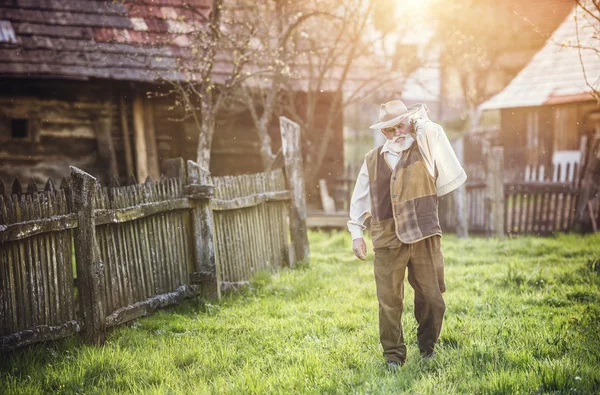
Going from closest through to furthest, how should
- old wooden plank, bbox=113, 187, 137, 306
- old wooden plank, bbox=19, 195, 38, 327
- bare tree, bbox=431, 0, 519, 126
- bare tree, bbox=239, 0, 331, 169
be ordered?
old wooden plank, bbox=19, 195, 38, 327, old wooden plank, bbox=113, 187, 137, 306, bare tree, bbox=239, 0, 331, 169, bare tree, bbox=431, 0, 519, 126

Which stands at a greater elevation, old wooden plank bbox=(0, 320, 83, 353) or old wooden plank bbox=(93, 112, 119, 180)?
old wooden plank bbox=(93, 112, 119, 180)

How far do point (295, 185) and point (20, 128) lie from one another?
19.6ft

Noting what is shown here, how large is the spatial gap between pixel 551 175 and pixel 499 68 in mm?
14508

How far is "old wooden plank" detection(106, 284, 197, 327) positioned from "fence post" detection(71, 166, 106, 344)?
0.57 ft

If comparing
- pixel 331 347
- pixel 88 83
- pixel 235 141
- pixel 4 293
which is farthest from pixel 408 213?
pixel 235 141

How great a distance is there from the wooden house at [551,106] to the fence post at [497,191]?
142 inches

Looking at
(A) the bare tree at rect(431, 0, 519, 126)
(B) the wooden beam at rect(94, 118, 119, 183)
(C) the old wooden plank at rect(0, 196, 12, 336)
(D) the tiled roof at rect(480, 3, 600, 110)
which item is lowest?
(C) the old wooden plank at rect(0, 196, 12, 336)

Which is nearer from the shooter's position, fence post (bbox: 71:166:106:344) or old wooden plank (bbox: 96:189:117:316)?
fence post (bbox: 71:166:106:344)

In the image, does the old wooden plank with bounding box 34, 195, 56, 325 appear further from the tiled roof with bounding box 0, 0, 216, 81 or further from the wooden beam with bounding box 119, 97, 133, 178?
the wooden beam with bounding box 119, 97, 133, 178

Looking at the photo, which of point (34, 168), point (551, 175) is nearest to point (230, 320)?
point (34, 168)

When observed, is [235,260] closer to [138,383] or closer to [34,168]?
[138,383]

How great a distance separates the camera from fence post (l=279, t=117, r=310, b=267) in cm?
741

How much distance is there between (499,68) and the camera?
23.6 meters

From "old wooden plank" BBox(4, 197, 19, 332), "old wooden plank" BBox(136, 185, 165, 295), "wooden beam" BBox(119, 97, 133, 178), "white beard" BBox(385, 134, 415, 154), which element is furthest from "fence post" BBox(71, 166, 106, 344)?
"wooden beam" BBox(119, 97, 133, 178)
